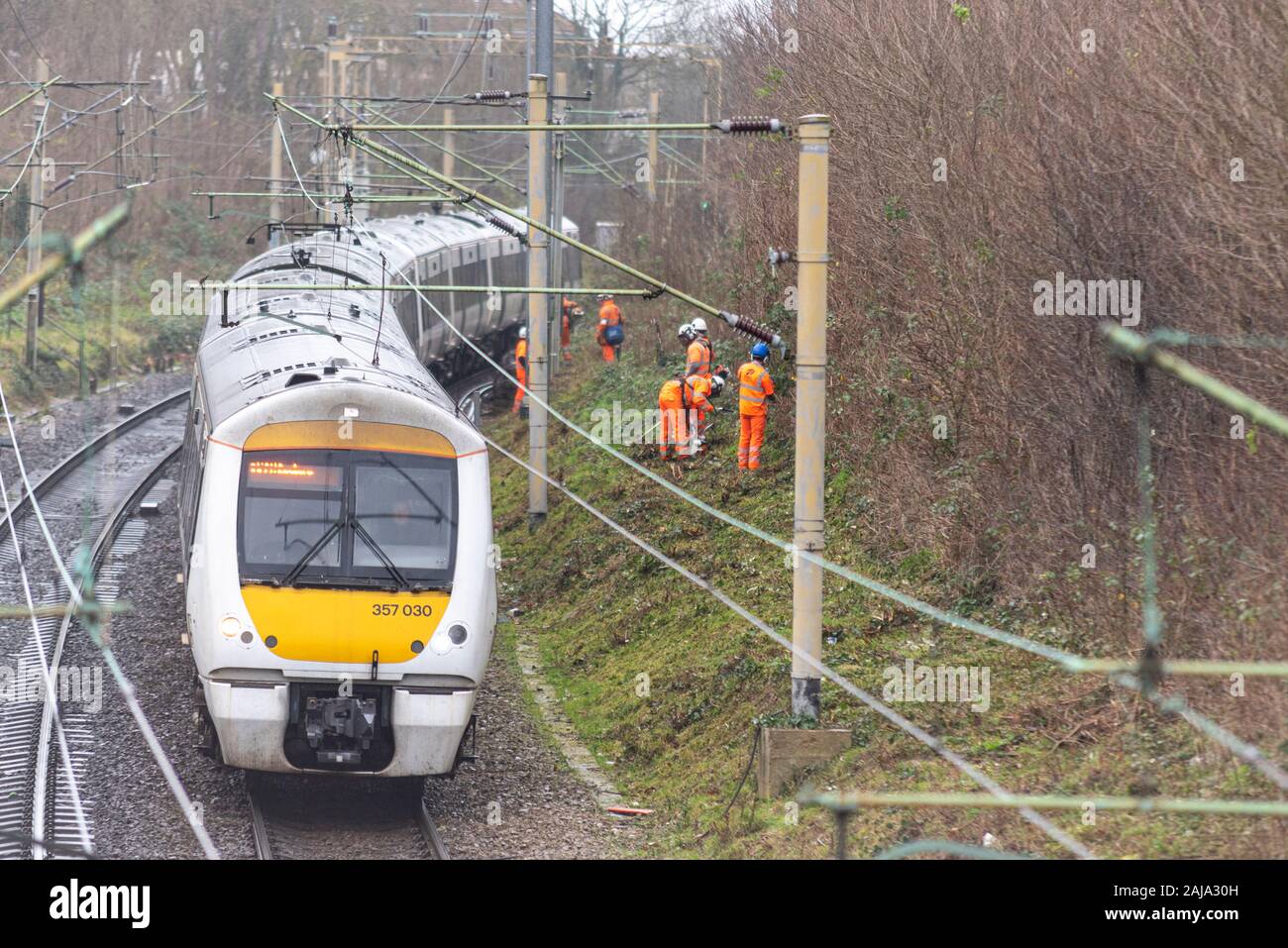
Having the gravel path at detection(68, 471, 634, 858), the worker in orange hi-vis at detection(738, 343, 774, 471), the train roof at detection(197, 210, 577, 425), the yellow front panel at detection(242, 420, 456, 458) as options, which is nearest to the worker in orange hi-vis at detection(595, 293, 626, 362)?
the train roof at detection(197, 210, 577, 425)

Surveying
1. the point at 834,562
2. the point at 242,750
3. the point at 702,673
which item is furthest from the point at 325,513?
the point at 834,562

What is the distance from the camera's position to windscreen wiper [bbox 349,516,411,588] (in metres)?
10.9

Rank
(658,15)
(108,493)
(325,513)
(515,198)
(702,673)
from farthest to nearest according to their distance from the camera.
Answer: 1. (515,198)
2. (658,15)
3. (108,493)
4. (702,673)
5. (325,513)

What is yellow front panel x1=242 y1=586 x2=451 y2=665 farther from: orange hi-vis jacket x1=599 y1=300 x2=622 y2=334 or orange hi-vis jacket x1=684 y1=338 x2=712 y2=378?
orange hi-vis jacket x1=599 y1=300 x2=622 y2=334

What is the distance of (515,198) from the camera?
63.3 metres

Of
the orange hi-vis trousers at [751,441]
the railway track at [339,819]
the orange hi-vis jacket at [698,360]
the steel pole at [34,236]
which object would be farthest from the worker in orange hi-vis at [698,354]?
the steel pole at [34,236]

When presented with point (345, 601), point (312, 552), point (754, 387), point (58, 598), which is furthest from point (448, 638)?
point (754, 387)

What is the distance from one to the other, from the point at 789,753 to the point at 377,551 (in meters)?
3.08

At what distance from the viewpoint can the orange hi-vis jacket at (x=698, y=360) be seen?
19281mm

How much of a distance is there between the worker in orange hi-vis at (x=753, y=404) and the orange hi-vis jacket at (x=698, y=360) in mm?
1066

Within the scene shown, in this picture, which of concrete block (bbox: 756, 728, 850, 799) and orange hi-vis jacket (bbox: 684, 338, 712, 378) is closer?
concrete block (bbox: 756, 728, 850, 799)

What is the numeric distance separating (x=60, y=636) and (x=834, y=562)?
7.26m

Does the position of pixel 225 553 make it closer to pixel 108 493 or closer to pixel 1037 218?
pixel 1037 218

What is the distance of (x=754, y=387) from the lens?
17.7 meters
